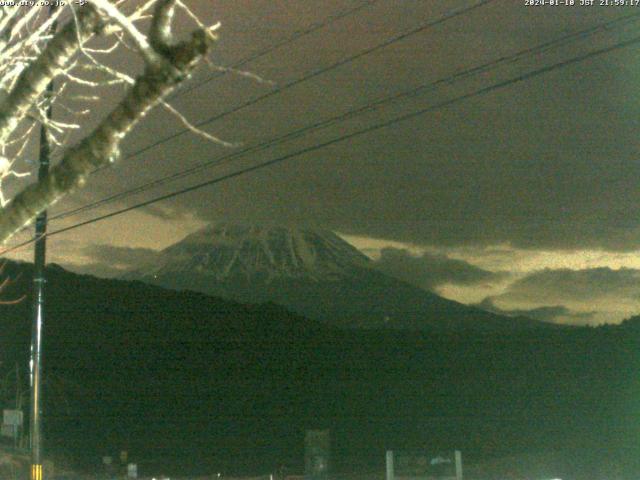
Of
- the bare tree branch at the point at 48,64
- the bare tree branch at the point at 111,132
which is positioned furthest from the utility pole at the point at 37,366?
the bare tree branch at the point at 111,132

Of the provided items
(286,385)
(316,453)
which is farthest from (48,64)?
(286,385)

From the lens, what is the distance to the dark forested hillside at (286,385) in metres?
70.1

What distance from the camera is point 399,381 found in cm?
9912

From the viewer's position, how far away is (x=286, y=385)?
96.4 metres

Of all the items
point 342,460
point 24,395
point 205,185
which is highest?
point 205,185

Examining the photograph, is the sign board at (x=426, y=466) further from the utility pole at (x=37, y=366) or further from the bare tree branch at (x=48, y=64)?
the bare tree branch at (x=48, y=64)

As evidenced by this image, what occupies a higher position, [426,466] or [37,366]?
[37,366]

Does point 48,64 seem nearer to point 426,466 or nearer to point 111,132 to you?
point 111,132

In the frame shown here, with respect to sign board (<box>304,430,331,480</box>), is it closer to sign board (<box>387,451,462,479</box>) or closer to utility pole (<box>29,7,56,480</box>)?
sign board (<box>387,451,462,479</box>)

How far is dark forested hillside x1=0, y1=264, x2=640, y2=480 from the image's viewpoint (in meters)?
70.1

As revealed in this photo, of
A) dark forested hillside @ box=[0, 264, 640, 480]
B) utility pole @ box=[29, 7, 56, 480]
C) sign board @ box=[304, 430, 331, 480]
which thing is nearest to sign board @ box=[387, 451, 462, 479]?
utility pole @ box=[29, 7, 56, 480]

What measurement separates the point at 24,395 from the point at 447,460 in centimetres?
3841

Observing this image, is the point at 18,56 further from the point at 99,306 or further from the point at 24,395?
the point at 99,306

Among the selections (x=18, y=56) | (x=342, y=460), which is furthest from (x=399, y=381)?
(x=18, y=56)
